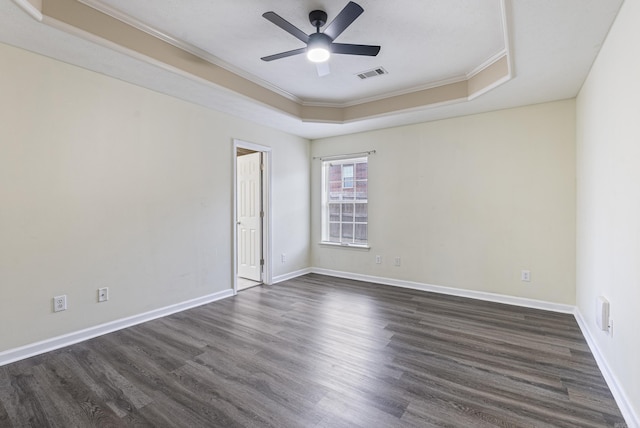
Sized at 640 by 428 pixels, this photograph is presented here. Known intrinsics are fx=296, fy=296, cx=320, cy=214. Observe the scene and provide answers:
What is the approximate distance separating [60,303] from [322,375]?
234 centimetres

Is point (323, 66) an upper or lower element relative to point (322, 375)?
upper

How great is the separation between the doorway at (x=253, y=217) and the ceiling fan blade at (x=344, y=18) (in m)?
2.38

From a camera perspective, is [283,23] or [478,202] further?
[478,202]

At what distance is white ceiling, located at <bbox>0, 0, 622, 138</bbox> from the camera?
2.06 meters

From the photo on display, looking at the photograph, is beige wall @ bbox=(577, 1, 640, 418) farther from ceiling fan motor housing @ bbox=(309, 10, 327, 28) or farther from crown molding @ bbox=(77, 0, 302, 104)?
crown molding @ bbox=(77, 0, 302, 104)

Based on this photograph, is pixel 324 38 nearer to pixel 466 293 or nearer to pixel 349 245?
pixel 349 245

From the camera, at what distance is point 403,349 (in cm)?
251

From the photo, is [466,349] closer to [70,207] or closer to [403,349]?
[403,349]

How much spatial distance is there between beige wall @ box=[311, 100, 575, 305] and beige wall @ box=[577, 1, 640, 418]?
0.63 m

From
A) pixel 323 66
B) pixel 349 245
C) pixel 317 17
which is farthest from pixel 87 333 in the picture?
pixel 349 245

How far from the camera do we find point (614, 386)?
1.89 meters

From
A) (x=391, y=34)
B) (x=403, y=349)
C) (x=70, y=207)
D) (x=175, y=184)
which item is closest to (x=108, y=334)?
(x=70, y=207)

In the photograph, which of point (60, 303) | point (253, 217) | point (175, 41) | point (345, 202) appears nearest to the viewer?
point (60, 303)

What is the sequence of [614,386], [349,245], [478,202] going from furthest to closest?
[349,245]
[478,202]
[614,386]
